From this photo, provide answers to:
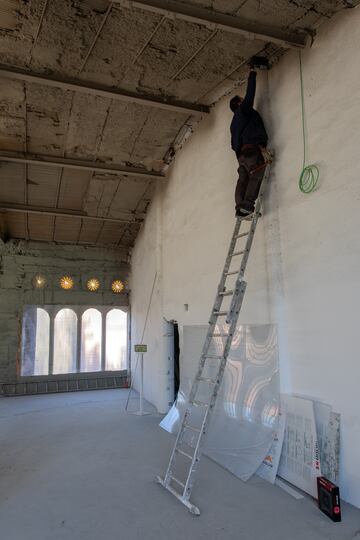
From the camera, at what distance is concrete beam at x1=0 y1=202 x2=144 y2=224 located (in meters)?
7.41

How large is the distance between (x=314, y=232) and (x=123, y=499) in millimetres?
2769

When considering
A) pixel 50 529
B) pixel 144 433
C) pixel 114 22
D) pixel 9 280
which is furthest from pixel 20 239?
pixel 50 529

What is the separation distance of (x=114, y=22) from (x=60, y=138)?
94.9 inches

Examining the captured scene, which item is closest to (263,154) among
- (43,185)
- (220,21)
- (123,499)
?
(220,21)

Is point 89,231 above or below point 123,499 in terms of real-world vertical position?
above

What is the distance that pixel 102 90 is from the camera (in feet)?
14.8

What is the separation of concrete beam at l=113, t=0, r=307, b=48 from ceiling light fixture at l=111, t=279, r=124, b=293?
6996 millimetres

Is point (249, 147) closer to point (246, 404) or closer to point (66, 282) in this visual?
point (246, 404)

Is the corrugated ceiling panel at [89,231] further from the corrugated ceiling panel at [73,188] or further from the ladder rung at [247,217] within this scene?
the ladder rung at [247,217]

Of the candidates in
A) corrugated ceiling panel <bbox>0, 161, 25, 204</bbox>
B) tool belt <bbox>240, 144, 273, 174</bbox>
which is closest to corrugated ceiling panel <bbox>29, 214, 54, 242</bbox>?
corrugated ceiling panel <bbox>0, 161, 25, 204</bbox>

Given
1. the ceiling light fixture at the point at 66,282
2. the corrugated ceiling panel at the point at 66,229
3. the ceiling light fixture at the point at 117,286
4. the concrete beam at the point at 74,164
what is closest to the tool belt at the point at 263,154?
the concrete beam at the point at 74,164

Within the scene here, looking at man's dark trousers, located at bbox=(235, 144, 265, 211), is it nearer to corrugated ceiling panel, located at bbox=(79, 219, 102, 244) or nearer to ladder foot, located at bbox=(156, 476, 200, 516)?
ladder foot, located at bbox=(156, 476, 200, 516)

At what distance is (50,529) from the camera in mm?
2705

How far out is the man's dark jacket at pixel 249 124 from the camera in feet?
12.5
